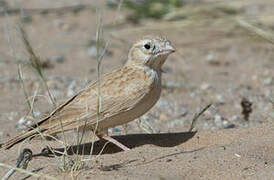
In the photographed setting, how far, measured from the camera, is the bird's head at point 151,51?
16.0 feet

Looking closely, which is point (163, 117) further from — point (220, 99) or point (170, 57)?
point (170, 57)

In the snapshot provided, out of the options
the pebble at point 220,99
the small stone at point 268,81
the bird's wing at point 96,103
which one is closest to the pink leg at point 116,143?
the bird's wing at point 96,103

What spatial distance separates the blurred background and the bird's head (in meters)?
0.87

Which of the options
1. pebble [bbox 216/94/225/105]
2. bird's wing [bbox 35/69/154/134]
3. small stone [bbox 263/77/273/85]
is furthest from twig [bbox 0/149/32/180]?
small stone [bbox 263/77/273/85]

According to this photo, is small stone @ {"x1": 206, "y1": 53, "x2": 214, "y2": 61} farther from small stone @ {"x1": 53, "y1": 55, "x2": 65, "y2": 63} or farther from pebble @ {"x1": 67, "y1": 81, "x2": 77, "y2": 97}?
pebble @ {"x1": 67, "y1": 81, "x2": 77, "y2": 97}

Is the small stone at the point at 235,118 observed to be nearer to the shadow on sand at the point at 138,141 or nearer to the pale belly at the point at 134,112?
the shadow on sand at the point at 138,141

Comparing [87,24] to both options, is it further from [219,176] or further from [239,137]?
[219,176]

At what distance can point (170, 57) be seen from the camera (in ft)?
34.2

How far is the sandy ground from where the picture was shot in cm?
410

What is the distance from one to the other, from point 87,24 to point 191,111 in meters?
6.01

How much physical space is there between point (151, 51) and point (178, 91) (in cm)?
334

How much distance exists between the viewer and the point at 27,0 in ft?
46.6

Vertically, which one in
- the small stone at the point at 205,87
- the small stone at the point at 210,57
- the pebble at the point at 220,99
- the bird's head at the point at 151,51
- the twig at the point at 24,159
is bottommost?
the twig at the point at 24,159

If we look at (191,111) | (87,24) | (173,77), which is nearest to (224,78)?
(173,77)
